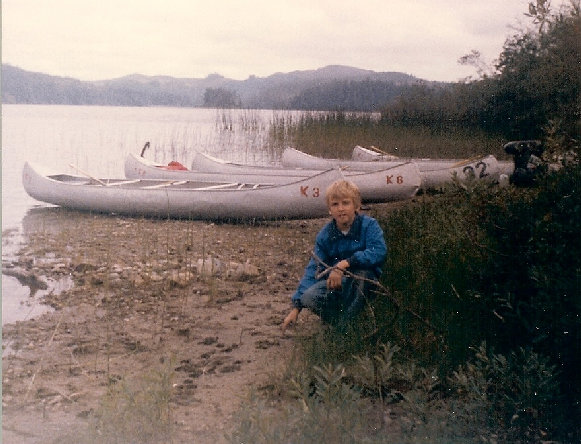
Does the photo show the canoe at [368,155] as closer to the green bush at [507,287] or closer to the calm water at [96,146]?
the calm water at [96,146]

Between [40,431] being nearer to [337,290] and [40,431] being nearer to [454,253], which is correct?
[337,290]

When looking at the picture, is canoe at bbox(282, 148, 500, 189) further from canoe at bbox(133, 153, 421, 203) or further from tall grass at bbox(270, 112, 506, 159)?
canoe at bbox(133, 153, 421, 203)

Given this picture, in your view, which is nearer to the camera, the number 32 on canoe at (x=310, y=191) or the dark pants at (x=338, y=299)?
the dark pants at (x=338, y=299)

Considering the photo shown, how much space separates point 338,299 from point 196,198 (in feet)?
17.2

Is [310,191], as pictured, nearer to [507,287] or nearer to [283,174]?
[283,174]

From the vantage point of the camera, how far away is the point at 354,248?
Answer: 418 cm

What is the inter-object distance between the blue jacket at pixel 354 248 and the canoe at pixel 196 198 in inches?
162

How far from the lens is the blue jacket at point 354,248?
4070 millimetres

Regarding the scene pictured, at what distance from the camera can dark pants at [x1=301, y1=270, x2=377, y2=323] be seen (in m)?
4.18

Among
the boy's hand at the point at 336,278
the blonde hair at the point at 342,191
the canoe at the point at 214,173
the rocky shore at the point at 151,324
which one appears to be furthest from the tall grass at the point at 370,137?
the boy's hand at the point at 336,278

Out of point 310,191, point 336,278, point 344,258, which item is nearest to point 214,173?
point 310,191

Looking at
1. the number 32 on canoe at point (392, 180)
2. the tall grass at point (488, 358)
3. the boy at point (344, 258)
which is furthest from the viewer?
the number 32 on canoe at point (392, 180)

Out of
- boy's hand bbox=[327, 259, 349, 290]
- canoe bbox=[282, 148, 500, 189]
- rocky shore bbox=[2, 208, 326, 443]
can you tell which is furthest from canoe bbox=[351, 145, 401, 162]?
boy's hand bbox=[327, 259, 349, 290]

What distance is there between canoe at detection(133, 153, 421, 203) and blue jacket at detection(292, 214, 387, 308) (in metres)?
4.81
